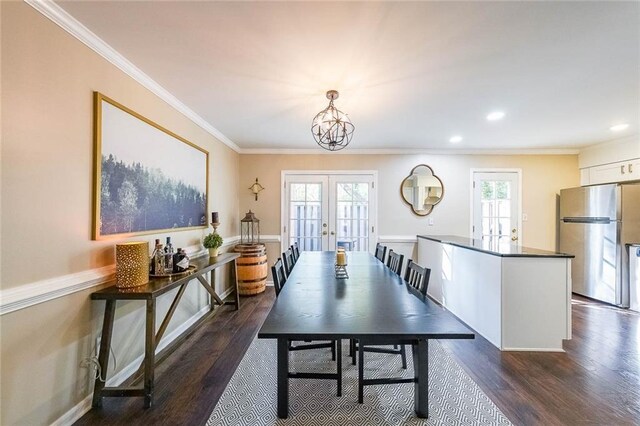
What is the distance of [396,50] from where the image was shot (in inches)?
75.4

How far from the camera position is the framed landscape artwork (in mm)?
1888

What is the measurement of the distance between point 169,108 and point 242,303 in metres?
2.59

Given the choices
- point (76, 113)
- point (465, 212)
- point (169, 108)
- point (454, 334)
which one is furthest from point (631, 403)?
point (169, 108)

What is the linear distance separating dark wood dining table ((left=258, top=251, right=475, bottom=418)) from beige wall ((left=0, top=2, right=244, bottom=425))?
1223 millimetres

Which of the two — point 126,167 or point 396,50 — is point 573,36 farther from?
point 126,167

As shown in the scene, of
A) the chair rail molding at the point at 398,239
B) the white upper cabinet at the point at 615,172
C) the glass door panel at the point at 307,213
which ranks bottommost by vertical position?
the chair rail molding at the point at 398,239

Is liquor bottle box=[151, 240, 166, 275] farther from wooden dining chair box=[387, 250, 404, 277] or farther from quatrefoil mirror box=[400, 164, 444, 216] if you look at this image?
quatrefoil mirror box=[400, 164, 444, 216]

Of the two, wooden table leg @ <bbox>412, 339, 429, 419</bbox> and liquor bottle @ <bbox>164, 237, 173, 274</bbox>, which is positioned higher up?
liquor bottle @ <bbox>164, 237, 173, 274</bbox>

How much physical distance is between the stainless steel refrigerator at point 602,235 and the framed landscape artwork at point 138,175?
551 cm

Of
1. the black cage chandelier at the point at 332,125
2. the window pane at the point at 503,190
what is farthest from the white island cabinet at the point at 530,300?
the window pane at the point at 503,190

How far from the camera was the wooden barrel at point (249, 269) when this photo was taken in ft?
13.4

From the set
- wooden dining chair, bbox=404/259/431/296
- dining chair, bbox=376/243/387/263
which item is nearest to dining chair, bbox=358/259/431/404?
wooden dining chair, bbox=404/259/431/296

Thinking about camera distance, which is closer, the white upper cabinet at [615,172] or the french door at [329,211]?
the white upper cabinet at [615,172]

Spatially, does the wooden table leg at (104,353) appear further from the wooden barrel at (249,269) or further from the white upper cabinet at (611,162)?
the white upper cabinet at (611,162)
